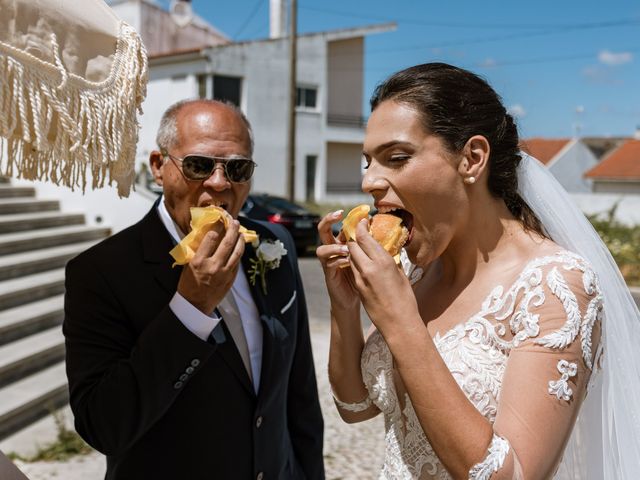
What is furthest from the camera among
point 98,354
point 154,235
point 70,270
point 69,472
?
point 69,472

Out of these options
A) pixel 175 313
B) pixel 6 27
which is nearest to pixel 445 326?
pixel 175 313

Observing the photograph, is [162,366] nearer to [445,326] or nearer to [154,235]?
[154,235]

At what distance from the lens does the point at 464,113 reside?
1.83 metres

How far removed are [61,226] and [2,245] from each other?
1.57 m

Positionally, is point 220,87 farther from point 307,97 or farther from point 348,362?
point 348,362

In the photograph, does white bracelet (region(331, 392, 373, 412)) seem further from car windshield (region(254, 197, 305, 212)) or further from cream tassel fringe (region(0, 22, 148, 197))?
car windshield (region(254, 197, 305, 212))

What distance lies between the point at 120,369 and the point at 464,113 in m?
1.30

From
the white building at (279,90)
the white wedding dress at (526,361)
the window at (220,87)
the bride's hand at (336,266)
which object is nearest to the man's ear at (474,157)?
the white wedding dress at (526,361)

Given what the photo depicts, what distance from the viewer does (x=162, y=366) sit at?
1932 millimetres

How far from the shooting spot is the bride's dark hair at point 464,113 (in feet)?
5.90

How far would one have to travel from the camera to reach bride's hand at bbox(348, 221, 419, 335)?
5.30 ft

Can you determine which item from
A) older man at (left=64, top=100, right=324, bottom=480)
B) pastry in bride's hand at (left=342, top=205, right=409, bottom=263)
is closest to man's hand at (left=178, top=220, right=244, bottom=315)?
older man at (left=64, top=100, right=324, bottom=480)

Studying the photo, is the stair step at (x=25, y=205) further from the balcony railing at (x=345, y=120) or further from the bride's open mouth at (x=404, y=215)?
the balcony railing at (x=345, y=120)

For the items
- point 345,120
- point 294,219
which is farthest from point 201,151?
point 345,120
